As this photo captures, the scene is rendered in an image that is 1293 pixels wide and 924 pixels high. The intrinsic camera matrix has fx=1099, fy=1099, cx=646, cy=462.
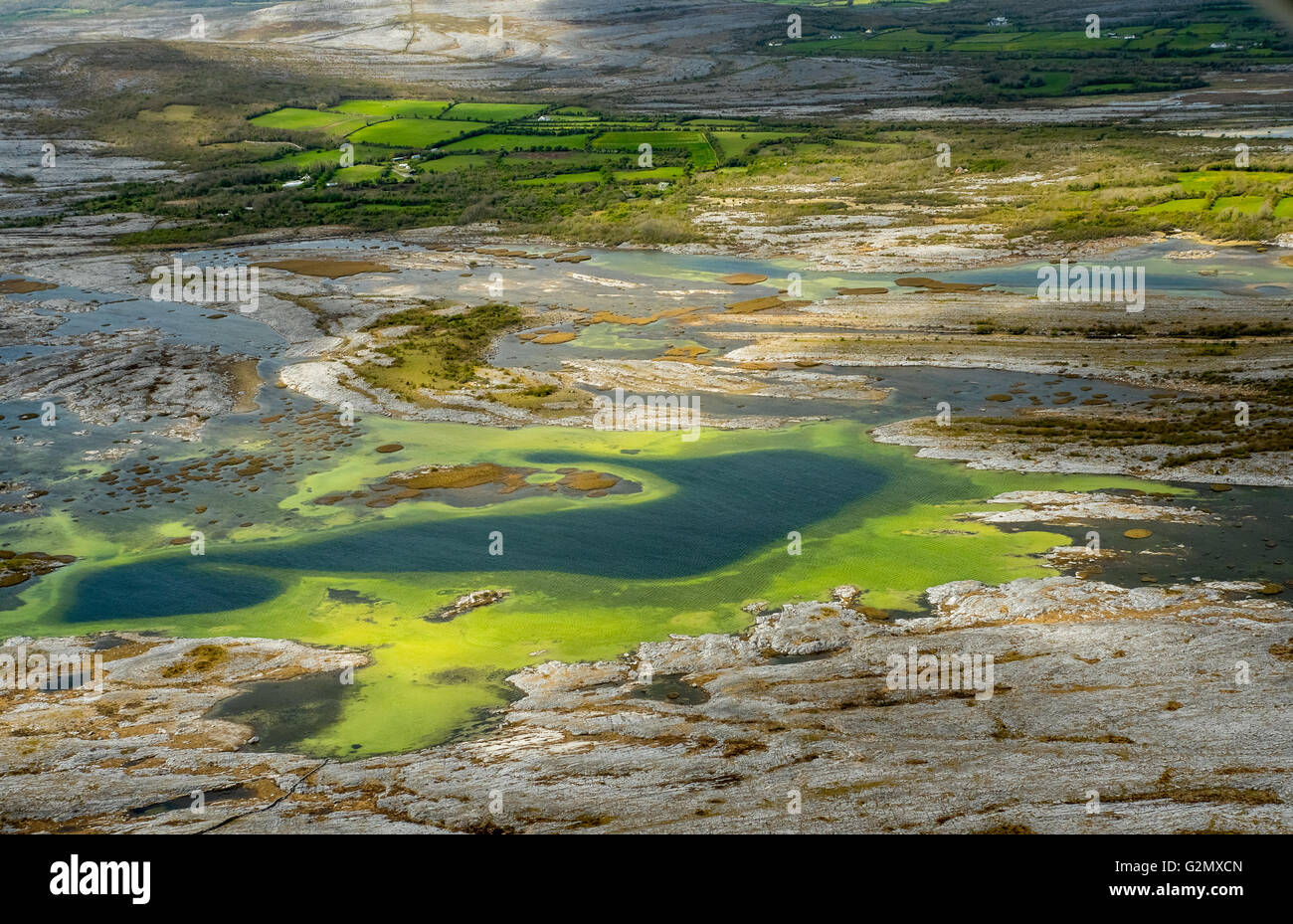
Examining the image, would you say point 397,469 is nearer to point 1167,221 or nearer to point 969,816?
point 969,816

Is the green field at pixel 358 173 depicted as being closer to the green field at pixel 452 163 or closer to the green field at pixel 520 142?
the green field at pixel 452 163

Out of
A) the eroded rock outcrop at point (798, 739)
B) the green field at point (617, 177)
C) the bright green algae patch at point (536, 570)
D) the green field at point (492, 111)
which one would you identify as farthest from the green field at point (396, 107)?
the eroded rock outcrop at point (798, 739)

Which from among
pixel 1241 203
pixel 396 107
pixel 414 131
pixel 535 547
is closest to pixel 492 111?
pixel 396 107

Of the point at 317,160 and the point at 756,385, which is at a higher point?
the point at 317,160

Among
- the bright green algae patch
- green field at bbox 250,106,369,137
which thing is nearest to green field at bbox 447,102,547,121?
green field at bbox 250,106,369,137

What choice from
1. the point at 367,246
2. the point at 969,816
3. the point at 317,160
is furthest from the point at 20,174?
the point at 969,816
